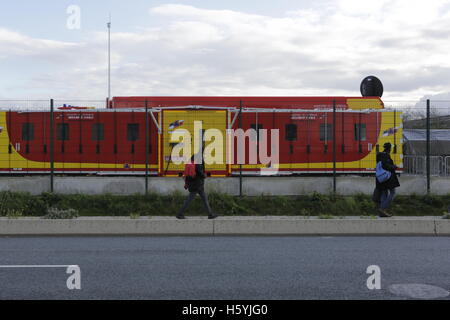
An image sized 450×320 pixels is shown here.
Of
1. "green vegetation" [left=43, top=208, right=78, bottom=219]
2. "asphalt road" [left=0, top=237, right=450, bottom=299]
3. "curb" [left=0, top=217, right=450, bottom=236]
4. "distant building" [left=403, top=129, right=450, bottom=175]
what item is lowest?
"asphalt road" [left=0, top=237, right=450, bottom=299]

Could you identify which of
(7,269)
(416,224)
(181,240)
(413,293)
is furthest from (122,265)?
(416,224)

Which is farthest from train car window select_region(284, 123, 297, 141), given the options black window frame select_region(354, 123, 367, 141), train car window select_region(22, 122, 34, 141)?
train car window select_region(22, 122, 34, 141)

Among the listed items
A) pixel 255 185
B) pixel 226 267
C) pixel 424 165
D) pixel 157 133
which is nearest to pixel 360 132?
pixel 424 165

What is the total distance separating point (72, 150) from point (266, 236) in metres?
11.7

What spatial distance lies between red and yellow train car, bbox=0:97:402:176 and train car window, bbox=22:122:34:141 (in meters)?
0.04

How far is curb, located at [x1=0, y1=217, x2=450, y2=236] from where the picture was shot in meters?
12.4

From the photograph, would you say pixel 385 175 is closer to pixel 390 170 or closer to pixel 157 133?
pixel 390 170

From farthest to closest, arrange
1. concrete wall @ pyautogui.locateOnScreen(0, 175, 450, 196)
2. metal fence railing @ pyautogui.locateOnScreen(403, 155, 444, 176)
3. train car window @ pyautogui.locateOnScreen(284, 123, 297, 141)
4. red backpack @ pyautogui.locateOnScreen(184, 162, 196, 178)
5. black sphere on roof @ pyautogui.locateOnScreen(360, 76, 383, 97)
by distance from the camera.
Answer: black sphere on roof @ pyautogui.locateOnScreen(360, 76, 383, 97) < train car window @ pyautogui.locateOnScreen(284, 123, 297, 141) < metal fence railing @ pyautogui.locateOnScreen(403, 155, 444, 176) < concrete wall @ pyautogui.locateOnScreen(0, 175, 450, 196) < red backpack @ pyautogui.locateOnScreen(184, 162, 196, 178)

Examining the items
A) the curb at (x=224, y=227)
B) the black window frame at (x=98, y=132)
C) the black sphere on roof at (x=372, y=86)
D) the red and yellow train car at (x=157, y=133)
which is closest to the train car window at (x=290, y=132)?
the red and yellow train car at (x=157, y=133)

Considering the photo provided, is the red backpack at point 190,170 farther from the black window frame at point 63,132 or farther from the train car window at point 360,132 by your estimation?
the train car window at point 360,132

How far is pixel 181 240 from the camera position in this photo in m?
11.8

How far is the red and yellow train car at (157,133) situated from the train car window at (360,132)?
0.04 meters

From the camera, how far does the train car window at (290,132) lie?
2230cm

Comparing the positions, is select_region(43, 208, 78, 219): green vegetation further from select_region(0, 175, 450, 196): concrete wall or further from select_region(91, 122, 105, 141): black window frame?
select_region(91, 122, 105, 141): black window frame
